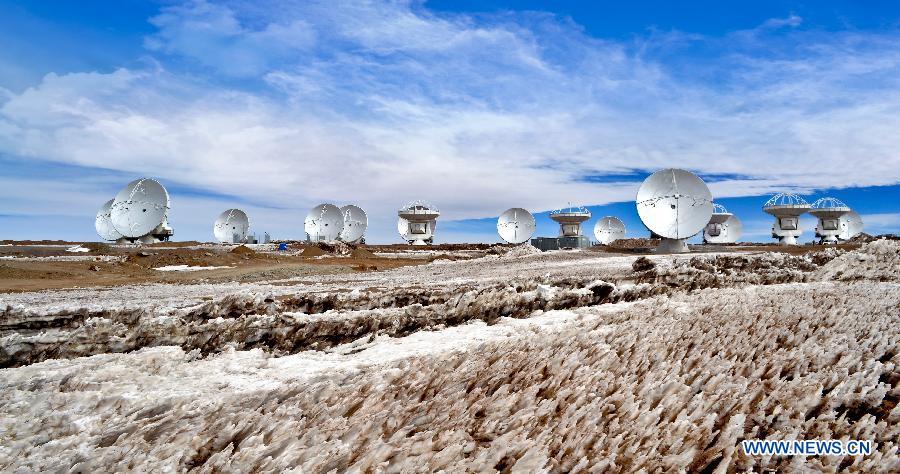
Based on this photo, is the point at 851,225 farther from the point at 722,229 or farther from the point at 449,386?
the point at 449,386

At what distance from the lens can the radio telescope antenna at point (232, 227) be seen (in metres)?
88.9

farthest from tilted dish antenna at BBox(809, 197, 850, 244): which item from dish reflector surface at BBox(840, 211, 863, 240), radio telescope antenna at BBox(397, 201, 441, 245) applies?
radio telescope antenna at BBox(397, 201, 441, 245)

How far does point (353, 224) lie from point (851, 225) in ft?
267

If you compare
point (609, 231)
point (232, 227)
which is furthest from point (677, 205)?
point (232, 227)

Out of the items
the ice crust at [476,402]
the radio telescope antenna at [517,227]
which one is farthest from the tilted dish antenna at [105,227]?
the ice crust at [476,402]

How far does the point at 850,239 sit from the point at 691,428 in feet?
330

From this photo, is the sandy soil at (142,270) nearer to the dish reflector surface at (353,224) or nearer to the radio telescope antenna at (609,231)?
the dish reflector surface at (353,224)

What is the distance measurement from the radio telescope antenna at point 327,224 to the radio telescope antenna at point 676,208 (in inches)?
1990

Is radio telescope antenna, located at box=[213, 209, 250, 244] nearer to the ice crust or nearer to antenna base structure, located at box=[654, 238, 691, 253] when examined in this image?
antenna base structure, located at box=[654, 238, 691, 253]

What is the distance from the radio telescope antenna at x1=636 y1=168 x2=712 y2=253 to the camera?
42344mm

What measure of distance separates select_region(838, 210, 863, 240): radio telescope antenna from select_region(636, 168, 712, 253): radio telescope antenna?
61481mm

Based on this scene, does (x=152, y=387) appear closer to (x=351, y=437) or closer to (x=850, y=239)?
(x=351, y=437)

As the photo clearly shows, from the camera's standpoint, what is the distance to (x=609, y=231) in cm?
8531

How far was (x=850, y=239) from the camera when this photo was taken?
85.9 meters
